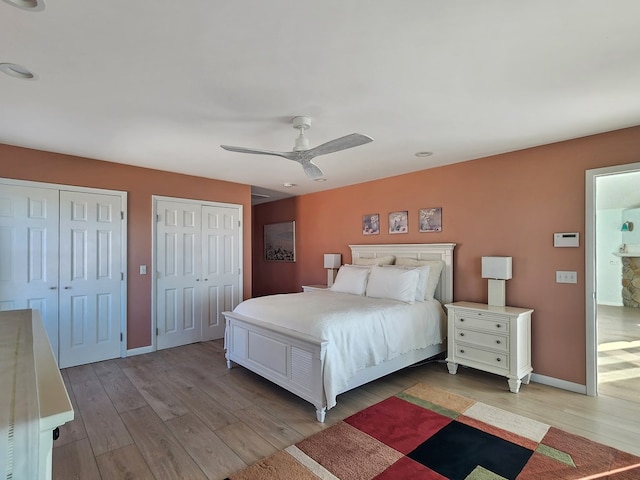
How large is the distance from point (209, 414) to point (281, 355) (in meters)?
0.75

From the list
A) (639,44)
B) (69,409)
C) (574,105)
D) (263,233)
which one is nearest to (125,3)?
(69,409)

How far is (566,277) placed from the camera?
323 centimetres

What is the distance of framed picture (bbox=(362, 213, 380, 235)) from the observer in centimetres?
499

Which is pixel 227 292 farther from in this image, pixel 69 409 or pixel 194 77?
pixel 69 409

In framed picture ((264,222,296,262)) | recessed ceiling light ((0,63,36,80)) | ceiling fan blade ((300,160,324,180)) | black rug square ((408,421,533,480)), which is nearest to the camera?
recessed ceiling light ((0,63,36,80))

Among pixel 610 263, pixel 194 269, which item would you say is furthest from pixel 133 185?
pixel 610 263

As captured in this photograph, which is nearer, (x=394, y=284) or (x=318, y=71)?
(x=318, y=71)

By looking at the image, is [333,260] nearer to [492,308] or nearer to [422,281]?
[422,281]

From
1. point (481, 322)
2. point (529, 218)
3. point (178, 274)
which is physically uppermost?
point (529, 218)

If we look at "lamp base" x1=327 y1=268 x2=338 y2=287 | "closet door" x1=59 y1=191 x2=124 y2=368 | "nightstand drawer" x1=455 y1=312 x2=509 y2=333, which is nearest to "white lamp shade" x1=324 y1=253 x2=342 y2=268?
"lamp base" x1=327 y1=268 x2=338 y2=287

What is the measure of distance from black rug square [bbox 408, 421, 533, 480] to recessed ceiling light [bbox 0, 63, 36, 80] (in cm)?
345

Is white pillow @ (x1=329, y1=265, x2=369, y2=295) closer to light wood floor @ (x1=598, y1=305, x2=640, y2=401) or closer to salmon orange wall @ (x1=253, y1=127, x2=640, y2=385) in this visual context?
salmon orange wall @ (x1=253, y1=127, x2=640, y2=385)

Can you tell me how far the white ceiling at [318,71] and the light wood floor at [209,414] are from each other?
8.03 ft

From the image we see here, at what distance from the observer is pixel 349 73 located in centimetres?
204
